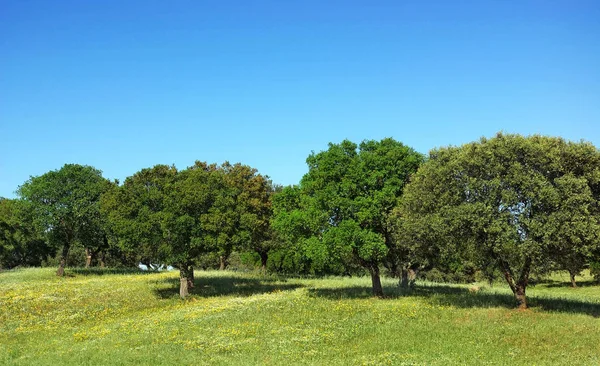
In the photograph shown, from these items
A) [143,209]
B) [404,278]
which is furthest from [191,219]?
[404,278]

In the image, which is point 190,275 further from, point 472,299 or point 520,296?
point 520,296

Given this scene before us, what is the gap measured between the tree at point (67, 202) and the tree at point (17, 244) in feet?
60.8

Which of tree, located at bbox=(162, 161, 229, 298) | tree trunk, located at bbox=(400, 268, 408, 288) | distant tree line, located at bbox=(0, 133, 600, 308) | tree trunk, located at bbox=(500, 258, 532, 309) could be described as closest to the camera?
distant tree line, located at bbox=(0, 133, 600, 308)

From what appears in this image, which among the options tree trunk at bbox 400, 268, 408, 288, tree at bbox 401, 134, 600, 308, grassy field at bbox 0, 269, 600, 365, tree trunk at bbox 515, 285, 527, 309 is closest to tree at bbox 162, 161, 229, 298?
grassy field at bbox 0, 269, 600, 365

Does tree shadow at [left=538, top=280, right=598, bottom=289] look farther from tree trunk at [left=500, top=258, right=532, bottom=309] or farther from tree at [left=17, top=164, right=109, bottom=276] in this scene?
tree at [left=17, top=164, right=109, bottom=276]

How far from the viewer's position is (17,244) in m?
98.8

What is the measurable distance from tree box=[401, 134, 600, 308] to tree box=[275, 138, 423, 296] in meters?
4.12

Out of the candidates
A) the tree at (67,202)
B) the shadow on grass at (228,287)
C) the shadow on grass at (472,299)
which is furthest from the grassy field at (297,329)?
the tree at (67,202)

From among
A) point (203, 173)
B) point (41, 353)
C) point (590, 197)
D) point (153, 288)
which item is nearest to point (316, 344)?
point (41, 353)

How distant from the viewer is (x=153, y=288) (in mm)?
46625

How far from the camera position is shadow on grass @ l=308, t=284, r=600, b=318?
101 ft

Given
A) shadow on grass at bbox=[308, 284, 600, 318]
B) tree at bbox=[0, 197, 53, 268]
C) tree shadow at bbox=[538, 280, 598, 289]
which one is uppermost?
tree at bbox=[0, 197, 53, 268]

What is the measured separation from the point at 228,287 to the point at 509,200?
31020 millimetres

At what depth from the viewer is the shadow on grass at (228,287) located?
1750 inches
